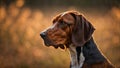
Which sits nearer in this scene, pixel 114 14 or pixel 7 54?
pixel 114 14

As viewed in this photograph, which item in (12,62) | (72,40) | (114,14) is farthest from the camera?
(12,62)

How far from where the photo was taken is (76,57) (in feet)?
14.7

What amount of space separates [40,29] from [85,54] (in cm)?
517

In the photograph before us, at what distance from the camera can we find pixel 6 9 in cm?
960

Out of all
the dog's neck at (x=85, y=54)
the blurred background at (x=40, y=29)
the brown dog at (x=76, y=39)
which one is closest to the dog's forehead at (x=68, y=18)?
the brown dog at (x=76, y=39)

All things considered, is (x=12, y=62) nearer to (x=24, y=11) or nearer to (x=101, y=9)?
(x=24, y=11)

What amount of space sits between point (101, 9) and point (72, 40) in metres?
5.00

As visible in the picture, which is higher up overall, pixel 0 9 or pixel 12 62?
pixel 0 9

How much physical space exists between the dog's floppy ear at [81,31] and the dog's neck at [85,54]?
51mm

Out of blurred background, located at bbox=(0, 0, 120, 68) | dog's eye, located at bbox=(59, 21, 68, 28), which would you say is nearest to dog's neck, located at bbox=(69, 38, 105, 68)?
dog's eye, located at bbox=(59, 21, 68, 28)

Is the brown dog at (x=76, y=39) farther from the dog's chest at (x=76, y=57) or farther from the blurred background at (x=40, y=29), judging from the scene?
the blurred background at (x=40, y=29)

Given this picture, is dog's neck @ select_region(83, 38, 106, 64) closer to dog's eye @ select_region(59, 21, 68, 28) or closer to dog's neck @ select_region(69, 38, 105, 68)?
dog's neck @ select_region(69, 38, 105, 68)

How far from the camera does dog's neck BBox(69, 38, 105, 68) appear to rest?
4328 mm

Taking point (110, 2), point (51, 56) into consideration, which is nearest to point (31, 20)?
point (51, 56)
